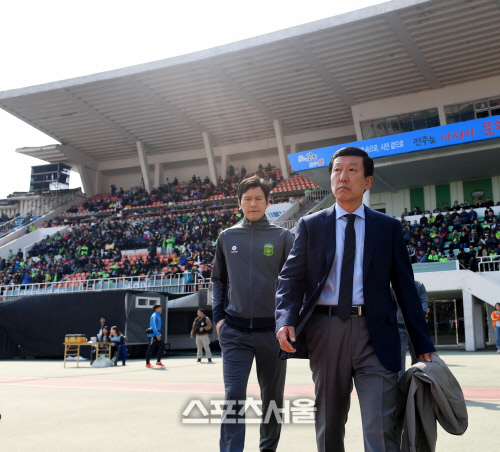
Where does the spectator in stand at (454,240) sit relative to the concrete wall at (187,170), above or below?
below

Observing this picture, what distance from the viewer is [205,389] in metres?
8.34

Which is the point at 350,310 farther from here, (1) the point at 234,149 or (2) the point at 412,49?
(1) the point at 234,149

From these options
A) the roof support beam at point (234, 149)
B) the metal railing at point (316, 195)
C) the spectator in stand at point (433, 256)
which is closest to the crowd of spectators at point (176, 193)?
the roof support beam at point (234, 149)

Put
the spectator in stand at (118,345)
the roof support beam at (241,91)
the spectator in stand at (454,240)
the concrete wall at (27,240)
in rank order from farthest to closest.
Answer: the concrete wall at (27,240)
the roof support beam at (241,91)
the spectator in stand at (454,240)
the spectator in stand at (118,345)

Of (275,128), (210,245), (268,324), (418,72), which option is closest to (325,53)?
(418,72)

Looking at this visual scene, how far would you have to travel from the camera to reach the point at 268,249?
4.11 meters

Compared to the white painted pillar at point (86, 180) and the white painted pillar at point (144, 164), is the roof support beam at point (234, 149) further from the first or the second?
A: the white painted pillar at point (144, 164)

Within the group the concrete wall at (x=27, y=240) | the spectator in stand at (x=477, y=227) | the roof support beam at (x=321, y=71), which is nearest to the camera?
the spectator in stand at (x=477, y=227)

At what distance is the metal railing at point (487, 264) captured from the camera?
19344mm

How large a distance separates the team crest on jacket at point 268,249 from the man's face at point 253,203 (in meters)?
0.24

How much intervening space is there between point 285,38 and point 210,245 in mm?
11137

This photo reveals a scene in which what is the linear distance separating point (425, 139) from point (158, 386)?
1934cm

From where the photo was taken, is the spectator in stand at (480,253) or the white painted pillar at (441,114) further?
the white painted pillar at (441,114)

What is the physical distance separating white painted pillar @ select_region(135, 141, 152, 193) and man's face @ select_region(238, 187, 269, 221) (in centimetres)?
3947
